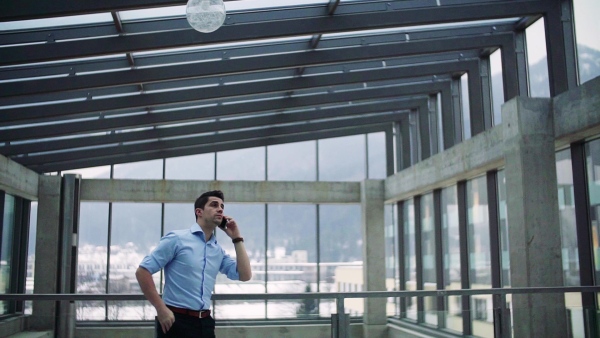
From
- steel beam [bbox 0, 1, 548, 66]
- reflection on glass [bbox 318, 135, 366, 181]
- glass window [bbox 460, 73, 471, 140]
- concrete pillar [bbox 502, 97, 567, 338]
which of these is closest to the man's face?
steel beam [bbox 0, 1, 548, 66]

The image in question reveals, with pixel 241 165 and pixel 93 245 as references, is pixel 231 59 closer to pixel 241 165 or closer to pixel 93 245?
pixel 241 165

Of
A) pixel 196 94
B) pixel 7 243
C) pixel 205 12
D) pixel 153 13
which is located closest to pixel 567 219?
pixel 196 94

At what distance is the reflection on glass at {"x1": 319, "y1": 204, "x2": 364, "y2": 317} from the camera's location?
72.2ft

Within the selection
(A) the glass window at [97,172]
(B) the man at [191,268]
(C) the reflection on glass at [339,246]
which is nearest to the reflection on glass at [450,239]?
(C) the reflection on glass at [339,246]

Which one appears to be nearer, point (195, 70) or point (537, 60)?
point (195, 70)

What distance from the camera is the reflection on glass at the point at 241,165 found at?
71.9 feet

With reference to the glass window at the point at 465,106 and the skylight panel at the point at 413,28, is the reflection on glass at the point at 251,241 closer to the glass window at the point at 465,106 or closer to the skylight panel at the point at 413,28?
the glass window at the point at 465,106

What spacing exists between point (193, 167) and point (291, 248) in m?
3.99

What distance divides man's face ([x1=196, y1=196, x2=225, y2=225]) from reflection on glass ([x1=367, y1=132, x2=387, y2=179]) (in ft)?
57.1

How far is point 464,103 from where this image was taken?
16.4 metres

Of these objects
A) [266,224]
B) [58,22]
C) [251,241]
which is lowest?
[251,241]

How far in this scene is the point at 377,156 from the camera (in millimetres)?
21922

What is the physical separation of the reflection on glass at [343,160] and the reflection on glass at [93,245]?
6.85m

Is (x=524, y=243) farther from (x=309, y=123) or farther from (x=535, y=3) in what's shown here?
(x=309, y=123)
